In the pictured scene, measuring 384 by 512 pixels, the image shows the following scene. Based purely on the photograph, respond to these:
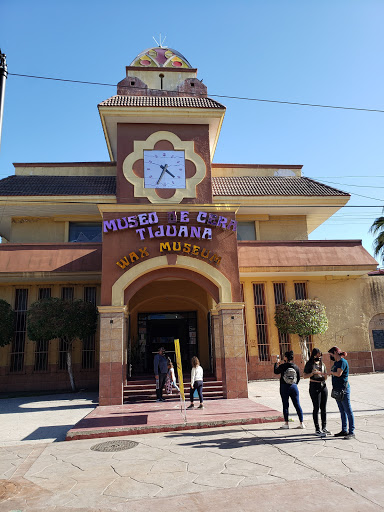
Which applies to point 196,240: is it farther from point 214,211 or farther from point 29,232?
point 29,232

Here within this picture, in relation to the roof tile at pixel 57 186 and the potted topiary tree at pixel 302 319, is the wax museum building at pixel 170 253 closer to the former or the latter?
the roof tile at pixel 57 186

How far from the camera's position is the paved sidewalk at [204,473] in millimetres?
5102

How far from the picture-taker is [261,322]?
1902cm

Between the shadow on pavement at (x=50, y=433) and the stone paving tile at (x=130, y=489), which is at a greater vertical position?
the shadow on pavement at (x=50, y=433)

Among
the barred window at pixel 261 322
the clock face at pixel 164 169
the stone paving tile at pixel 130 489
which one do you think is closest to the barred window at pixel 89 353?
the clock face at pixel 164 169

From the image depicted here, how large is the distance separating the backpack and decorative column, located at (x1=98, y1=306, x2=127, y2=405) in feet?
21.2

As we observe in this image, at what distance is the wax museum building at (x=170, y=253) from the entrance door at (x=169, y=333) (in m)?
0.07

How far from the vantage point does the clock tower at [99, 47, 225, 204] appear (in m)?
15.4

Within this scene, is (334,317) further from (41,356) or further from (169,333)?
(41,356)

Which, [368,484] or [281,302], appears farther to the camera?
[281,302]

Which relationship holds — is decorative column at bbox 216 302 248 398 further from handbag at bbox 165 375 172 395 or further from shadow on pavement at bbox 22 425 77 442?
shadow on pavement at bbox 22 425 77 442

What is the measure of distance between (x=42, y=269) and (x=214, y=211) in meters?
8.37

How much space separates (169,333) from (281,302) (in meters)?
5.95

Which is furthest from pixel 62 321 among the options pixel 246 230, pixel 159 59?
pixel 159 59
